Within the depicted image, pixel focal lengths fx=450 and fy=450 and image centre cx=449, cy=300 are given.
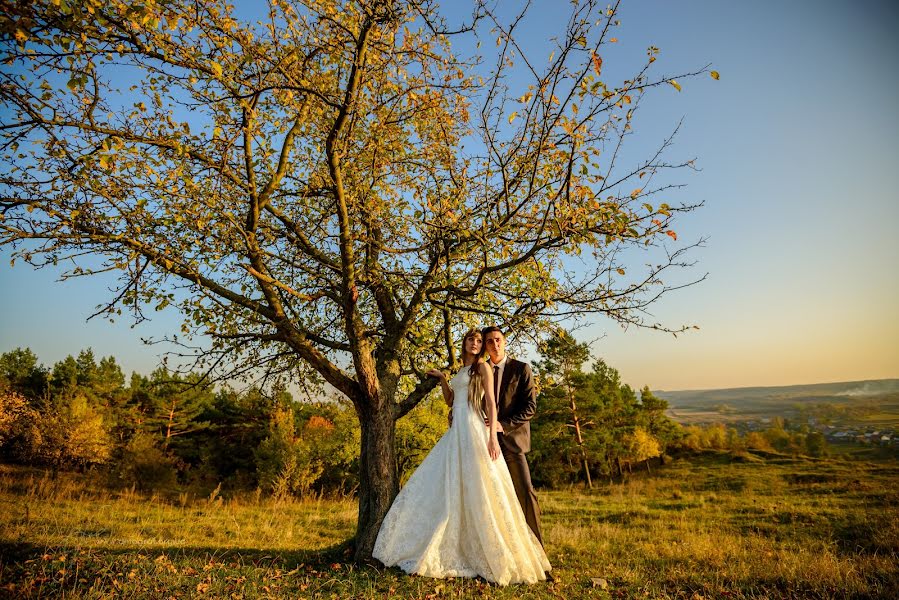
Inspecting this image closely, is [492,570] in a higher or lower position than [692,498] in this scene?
higher

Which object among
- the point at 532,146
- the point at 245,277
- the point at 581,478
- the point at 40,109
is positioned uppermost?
the point at 40,109

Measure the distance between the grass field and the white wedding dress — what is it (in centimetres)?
26

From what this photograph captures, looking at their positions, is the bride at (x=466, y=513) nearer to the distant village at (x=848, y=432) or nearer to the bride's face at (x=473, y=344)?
the bride's face at (x=473, y=344)

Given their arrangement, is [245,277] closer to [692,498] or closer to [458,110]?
[458,110]

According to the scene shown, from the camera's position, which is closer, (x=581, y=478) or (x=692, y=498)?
(x=692, y=498)

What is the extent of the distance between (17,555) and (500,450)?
24.0 feet

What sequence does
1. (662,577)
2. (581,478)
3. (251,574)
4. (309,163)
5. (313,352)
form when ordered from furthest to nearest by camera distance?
(581,478), (309,163), (313,352), (662,577), (251,574)

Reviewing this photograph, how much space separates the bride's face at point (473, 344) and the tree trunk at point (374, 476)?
228 cm

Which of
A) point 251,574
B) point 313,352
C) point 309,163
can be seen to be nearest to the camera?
point 251,574

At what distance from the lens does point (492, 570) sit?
609cm

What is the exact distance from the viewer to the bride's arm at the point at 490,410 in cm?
667

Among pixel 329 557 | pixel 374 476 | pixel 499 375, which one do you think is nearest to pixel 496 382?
pixel 499 375

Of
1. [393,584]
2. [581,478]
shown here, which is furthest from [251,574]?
[581,478]

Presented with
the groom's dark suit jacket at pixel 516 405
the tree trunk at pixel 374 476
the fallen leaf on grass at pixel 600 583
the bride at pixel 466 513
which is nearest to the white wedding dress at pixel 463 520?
the bride at pixel 466 513
